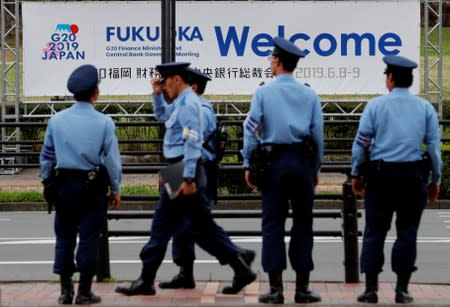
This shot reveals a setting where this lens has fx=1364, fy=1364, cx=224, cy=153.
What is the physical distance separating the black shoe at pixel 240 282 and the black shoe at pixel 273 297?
0.31m

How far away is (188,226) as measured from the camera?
10258 millimetres

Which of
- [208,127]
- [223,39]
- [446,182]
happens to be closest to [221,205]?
[446,182]

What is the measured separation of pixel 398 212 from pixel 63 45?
19.2m

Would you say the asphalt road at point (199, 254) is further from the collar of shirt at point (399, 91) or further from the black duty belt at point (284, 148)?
the collar of shirt at point (399, 91)

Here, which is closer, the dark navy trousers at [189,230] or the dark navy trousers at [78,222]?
the dark navy trousers at [78,222]

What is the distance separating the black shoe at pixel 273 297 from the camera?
9906 mm

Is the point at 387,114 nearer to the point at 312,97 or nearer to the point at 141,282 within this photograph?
the point at 312,97

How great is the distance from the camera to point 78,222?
10.0m

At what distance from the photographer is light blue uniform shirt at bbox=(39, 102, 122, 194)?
32.4 ft

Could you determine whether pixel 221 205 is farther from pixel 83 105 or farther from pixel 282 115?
pixel 282 115

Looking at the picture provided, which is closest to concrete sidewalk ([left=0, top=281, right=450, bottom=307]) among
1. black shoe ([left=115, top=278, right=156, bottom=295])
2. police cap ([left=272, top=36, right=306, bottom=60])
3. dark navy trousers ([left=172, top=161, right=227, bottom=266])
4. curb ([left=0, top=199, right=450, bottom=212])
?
black shoe ([left=115, top=278, right=156, bottom=295])

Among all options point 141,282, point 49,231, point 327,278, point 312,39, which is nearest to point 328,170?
point 327,278

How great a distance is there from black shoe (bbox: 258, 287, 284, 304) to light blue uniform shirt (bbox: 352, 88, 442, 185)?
3.35 feet

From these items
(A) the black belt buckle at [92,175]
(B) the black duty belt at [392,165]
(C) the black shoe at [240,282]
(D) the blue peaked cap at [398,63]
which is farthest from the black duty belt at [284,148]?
(A) the black belt buckle at [92,175]
